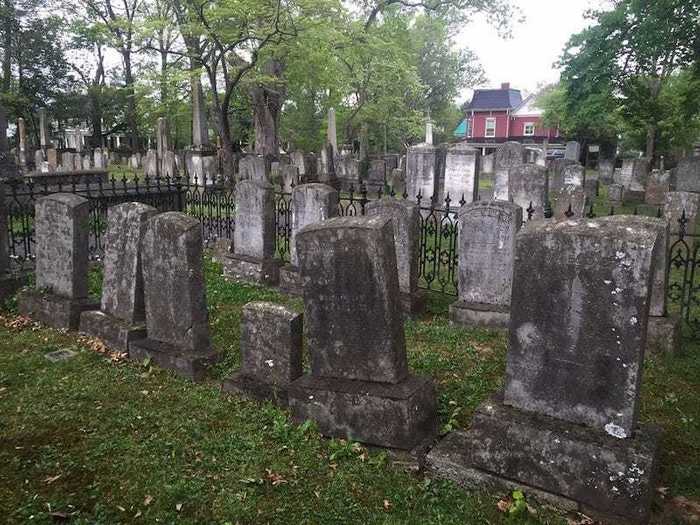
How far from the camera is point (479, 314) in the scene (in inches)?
280

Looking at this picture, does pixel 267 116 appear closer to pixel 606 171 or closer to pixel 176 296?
pixel 606 171

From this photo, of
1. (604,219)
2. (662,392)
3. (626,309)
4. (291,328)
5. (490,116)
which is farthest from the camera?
(490,116)

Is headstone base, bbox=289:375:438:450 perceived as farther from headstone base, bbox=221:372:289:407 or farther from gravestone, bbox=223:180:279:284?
gravestone, bbox=223:180:279:284

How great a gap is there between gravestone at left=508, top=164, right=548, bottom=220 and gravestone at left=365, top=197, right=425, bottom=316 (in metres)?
6.66

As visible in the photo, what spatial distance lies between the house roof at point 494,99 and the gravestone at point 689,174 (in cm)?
4242

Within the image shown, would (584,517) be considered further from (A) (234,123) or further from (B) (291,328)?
(A) (234,123)

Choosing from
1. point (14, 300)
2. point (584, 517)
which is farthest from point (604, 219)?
point (14, 300)

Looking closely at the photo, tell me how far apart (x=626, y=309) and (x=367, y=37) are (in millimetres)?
17435

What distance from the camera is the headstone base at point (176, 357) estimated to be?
5.54 m

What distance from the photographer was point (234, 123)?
1572 inches

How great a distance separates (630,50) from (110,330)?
20137 mm

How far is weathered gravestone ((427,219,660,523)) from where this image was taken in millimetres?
3271

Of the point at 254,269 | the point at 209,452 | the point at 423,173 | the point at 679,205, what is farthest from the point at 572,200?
the point at 209,452

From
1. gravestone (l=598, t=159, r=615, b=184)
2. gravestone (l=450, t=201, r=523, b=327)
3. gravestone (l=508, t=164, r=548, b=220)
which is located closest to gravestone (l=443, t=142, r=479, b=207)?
gravestone (l=508, t=164, r=548, b=220)
